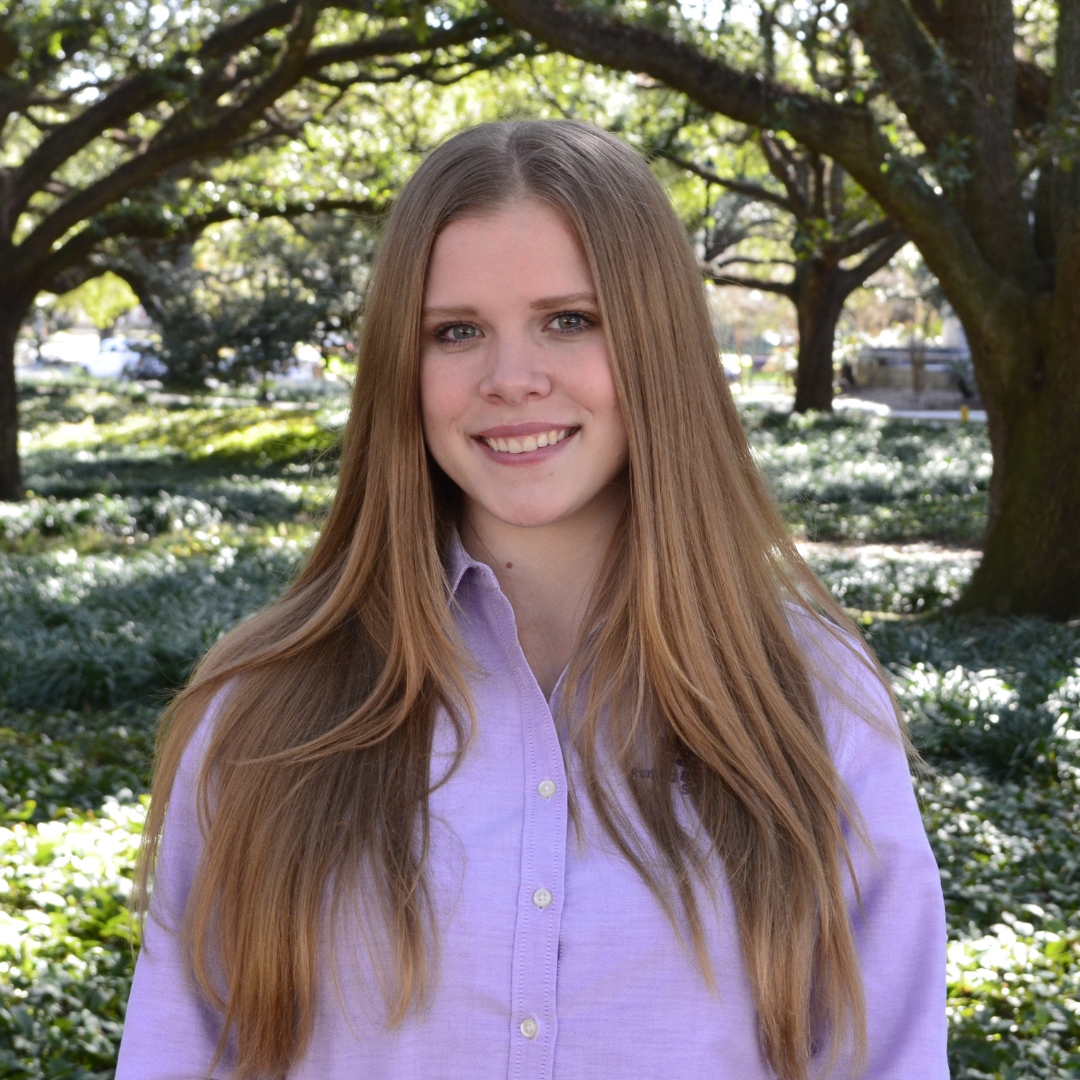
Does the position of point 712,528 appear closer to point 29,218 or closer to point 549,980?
point 549,980

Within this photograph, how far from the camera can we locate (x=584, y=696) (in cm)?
193

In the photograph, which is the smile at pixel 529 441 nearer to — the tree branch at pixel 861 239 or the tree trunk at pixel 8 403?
the tree trunk at pixel 8 403

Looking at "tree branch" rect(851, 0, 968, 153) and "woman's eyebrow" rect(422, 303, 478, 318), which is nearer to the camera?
"woman's eyebrow" rect(422, 303, 478, 318)

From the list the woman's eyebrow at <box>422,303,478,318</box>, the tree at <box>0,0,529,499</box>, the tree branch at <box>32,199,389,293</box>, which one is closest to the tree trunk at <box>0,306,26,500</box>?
the tree at <box>0,0,529,499</box>

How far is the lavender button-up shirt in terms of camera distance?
169cm

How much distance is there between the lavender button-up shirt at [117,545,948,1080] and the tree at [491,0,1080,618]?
6.35 metres

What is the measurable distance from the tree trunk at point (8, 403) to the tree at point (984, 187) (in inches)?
331

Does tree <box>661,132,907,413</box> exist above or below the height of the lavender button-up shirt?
above

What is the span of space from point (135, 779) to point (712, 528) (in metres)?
4.55

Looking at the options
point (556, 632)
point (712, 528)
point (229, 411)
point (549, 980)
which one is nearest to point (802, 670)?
point (712, 528)

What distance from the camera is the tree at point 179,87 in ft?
38.6

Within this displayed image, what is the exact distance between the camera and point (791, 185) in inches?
776

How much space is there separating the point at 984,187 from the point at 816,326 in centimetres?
1536

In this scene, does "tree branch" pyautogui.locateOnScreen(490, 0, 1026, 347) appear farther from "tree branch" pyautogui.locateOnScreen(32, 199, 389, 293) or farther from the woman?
"tree branch" pyautogui.locateOnScreen(32, 199, 389, 293)
